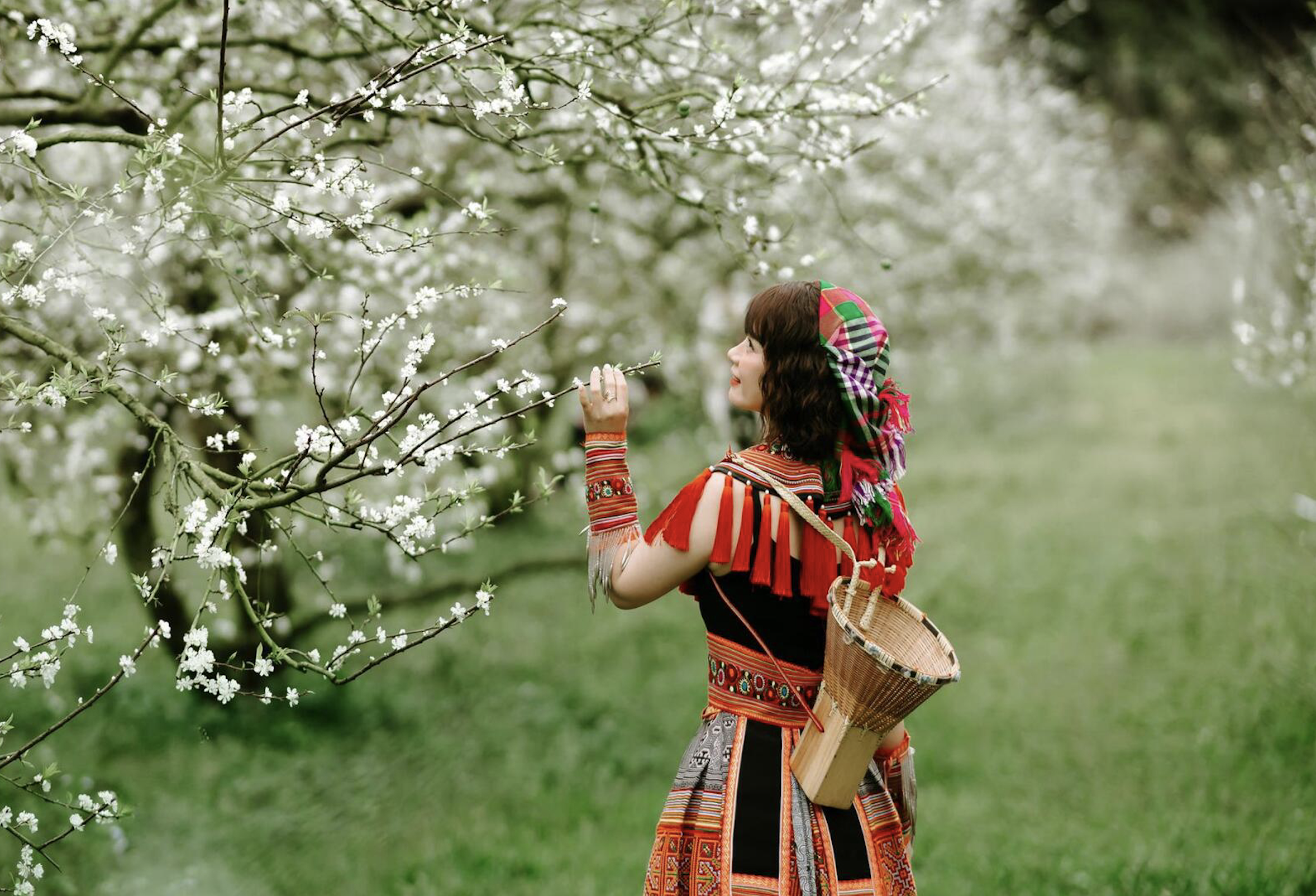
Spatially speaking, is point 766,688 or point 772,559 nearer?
point 772,559

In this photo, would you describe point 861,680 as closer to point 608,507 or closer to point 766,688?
point 766,688

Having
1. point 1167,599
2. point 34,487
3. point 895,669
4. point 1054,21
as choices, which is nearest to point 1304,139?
point 1167,599

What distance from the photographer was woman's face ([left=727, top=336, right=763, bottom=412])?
102 inches

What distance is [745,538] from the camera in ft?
8.23

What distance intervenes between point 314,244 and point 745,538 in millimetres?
3402

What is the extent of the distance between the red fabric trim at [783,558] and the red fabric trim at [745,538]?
0.19ft

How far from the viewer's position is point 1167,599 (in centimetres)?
891

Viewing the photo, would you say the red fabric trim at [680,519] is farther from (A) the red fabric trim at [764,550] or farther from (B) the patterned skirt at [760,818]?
(B) the patterned skirt at [760,818]

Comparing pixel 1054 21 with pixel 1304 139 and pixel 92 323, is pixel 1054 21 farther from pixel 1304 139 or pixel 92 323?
pixel 92 323

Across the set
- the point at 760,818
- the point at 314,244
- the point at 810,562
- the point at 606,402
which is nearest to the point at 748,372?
the point at 606,402

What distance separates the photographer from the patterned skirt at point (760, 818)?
2543 millimetres

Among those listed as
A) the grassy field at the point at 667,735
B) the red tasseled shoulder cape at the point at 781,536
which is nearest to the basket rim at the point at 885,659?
the red tasseled shoulder cape at the point at 781,536

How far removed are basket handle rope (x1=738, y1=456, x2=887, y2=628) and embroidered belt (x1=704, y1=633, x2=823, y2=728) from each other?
0.78 ft

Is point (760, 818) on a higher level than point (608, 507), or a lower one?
lower
